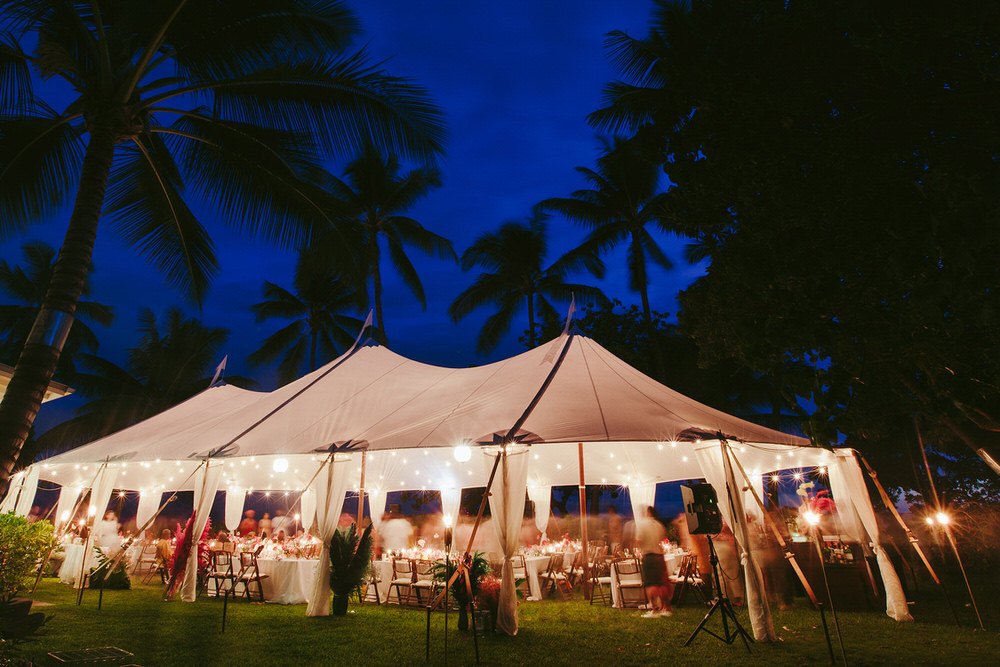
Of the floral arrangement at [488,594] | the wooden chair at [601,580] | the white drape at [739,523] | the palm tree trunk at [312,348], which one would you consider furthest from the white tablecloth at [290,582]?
the palm tree trunk at [312,348]

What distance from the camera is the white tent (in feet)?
23.8

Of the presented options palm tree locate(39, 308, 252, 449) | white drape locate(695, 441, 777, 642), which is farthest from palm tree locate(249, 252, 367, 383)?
white drape locate(695, 441, 777, 642)

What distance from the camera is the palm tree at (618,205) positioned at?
750 inches

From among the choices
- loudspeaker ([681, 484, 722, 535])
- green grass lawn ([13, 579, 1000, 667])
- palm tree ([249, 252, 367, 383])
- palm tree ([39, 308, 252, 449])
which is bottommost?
green grass lawn ([13, 579, 1000, 667])

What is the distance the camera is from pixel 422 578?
31.0 ft

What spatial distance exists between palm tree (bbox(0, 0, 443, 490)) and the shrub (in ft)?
4.64

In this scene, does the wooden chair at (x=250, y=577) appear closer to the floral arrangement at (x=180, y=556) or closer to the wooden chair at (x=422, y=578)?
the floral arrangement at (x=180, y=556)

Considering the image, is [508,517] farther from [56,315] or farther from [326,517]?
[56,315]

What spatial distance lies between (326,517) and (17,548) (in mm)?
3461

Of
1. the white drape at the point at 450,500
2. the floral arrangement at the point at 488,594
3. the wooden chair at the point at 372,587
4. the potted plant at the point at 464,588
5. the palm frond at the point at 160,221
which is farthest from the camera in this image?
the white drape at the point at 450,500

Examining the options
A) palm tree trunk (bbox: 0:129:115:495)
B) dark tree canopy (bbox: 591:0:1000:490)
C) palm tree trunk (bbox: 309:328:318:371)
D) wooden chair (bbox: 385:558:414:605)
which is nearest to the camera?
dark tree canopy (bbox: 591:0:1000:490)

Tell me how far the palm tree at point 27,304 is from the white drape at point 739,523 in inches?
906

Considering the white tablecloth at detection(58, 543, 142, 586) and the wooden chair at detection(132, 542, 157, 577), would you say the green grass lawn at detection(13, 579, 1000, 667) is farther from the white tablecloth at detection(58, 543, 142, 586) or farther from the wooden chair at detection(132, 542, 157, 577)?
the wooden chair at detection(132, 542, 157, 577)

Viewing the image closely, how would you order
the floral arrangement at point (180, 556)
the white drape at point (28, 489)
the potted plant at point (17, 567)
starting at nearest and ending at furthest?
the potted plant at point (17, 567), the floral arrangement at point (180, 556), the white drape at point (28, 489)
